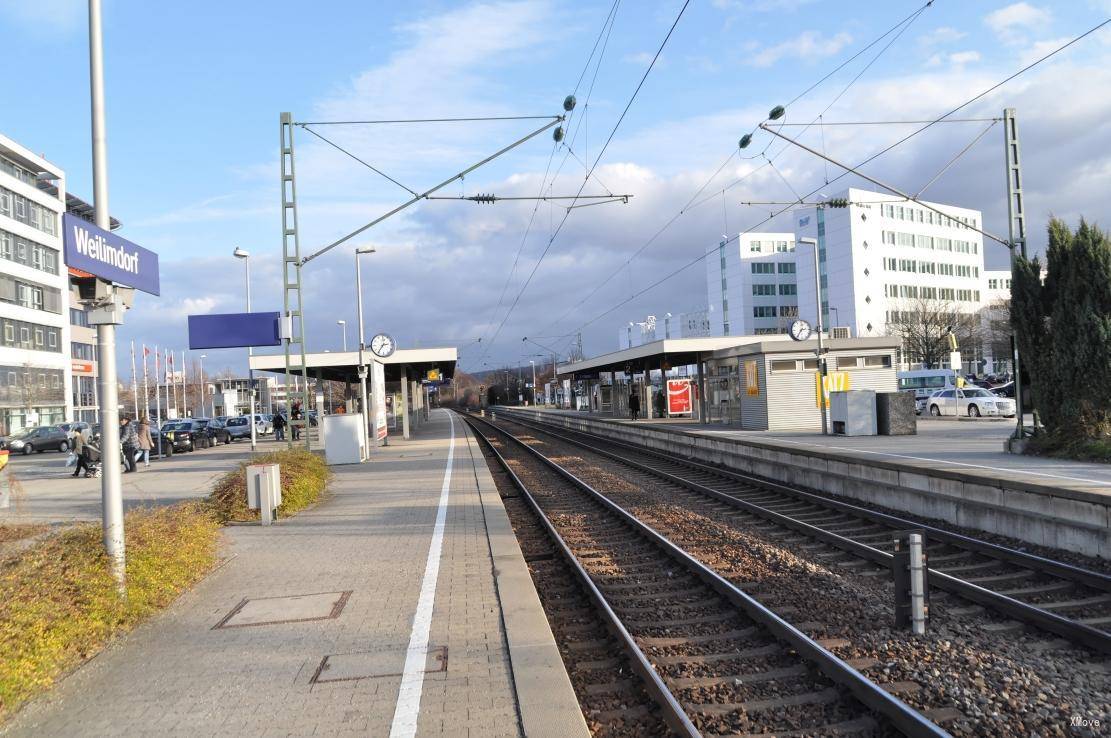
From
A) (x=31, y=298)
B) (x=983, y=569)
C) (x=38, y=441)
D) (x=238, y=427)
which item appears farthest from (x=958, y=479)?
(x=31, y=298)

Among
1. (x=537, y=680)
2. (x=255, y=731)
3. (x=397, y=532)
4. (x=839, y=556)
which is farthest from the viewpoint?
(x=397, y=532)

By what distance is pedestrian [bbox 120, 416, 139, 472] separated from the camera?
72.5 feet

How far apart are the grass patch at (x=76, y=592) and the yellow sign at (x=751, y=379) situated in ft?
79.6

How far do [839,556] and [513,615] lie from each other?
4538 millimetres

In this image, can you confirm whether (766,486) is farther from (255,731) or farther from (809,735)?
(255,731)

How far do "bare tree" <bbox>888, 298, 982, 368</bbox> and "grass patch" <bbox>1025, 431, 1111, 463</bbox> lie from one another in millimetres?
48338

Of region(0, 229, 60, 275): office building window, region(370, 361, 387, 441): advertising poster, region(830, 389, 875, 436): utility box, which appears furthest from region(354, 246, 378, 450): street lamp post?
Result: region(0, 229, 60, 275): office building window

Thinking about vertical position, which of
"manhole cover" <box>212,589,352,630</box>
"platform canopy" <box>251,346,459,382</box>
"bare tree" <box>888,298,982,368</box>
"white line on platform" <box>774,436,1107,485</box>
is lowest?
"manhole cover" <box>212,589,352,630</box>

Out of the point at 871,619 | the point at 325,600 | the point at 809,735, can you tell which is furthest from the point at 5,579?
the point at 871,619

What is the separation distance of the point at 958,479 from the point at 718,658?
24.6ft

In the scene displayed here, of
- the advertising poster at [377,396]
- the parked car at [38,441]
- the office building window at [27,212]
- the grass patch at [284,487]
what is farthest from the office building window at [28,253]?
the grass patch at [284,487]

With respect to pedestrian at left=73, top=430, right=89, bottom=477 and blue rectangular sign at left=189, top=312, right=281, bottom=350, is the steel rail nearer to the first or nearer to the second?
blue rectangular sign at left=189, top=312, right=281, bottom=350

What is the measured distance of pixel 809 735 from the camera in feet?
14.4

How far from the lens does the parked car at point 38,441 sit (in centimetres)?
3972
